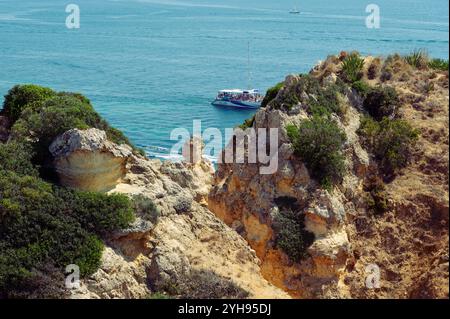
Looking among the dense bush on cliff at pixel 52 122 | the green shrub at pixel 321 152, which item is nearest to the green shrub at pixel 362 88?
the green shrub at pixel 321 152

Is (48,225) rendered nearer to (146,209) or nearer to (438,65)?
(146,209)

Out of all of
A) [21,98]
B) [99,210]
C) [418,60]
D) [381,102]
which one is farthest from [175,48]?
[99,210]

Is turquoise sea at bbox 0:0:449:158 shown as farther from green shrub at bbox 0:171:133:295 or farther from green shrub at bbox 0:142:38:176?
green shrub at bbox 0:171:133:295

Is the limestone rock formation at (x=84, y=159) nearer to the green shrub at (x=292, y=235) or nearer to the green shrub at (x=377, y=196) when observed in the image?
the green shrub at (x=292, y=235)
